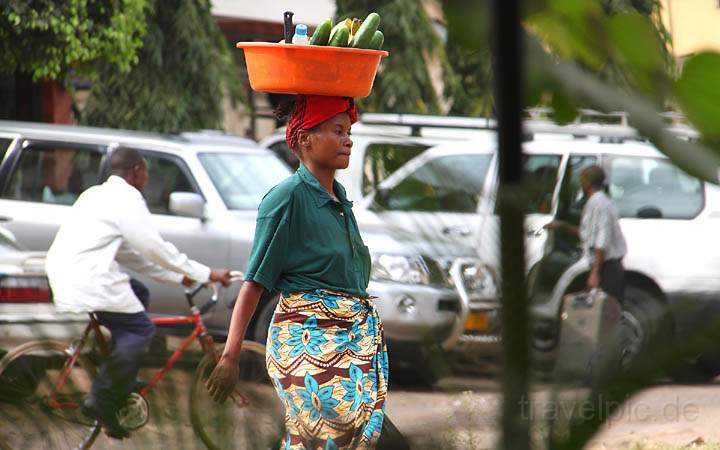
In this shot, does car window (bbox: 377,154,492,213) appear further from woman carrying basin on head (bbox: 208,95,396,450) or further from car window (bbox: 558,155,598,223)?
woman carrying basin on head (bbox: 208,95,396,450)

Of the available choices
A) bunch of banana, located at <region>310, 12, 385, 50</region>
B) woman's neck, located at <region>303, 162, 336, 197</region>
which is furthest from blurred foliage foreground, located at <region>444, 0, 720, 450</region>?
woman's neck, located at <region>303, 162, 336, 197</region>

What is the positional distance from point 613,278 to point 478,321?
0.11 metres

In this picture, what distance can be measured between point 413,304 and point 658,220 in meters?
0.11

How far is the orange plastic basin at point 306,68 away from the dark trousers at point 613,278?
1.72m

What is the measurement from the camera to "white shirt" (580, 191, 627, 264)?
0.43m

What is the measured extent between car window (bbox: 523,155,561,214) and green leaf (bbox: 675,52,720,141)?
0.05 meters

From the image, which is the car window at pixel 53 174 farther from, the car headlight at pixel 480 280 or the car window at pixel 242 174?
the car headlight at pixel 480 280

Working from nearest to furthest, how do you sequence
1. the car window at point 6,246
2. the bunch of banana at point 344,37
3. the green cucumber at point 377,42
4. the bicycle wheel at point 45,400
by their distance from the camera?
the bicycle wheel at point 45,400
the bunch of banana at point 344,37
the green cucumber at point 377,42
the car window at point 6,246

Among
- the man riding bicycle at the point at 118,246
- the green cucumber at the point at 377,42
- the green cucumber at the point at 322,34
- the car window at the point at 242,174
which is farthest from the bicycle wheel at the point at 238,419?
the car window at the point at 242,174

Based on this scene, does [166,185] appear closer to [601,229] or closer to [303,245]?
[303,245]

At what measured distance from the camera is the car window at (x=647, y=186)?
16.8 inches

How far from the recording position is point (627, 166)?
0.51 meters

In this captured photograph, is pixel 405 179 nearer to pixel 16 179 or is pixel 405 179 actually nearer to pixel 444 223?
pixel 444 223

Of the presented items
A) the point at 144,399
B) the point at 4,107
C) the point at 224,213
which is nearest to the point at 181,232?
the point at 224,213
